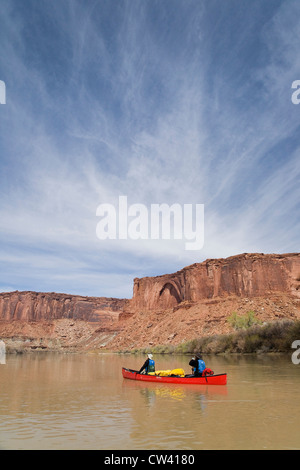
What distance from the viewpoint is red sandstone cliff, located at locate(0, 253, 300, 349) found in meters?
69.8

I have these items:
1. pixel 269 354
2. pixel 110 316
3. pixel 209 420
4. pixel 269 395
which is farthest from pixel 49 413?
pixel 110 316

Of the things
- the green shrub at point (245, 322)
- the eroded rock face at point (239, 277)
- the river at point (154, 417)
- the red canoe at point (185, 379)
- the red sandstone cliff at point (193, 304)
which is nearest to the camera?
the river at point (154, 417)

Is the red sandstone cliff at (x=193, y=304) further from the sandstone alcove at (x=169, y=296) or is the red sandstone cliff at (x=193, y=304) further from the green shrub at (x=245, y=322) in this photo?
the green shrub at (x=245, y=322)

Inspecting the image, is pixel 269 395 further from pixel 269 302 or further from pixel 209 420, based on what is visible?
pixel 269 302

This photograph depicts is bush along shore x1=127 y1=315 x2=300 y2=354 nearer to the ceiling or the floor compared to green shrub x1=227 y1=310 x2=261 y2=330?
nearer to the floor

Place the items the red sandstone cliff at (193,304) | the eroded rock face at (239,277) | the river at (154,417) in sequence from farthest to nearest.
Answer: the eroded rock face at (239,277) → the red sandstone cliff at (193,304) → the river at (154,417)

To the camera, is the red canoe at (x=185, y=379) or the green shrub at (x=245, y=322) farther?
the green shrub at (x=245, y=322)

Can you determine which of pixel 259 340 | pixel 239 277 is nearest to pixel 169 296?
pixel 239 277

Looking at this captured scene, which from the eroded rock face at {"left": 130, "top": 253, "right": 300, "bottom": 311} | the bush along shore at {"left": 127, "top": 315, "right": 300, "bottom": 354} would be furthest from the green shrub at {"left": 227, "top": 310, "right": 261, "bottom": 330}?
the eroded rock face at {"left": 130, "top": 253, "right": 300, "bottom": 311}

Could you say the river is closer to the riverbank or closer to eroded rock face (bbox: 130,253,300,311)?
the riverbank

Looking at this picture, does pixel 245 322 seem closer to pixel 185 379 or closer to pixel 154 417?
pixel 185 379

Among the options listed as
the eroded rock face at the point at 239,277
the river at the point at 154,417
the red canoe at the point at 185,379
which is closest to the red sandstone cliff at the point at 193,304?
the eroded rock face at the point at 239,277

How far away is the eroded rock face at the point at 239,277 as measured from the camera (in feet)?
266
